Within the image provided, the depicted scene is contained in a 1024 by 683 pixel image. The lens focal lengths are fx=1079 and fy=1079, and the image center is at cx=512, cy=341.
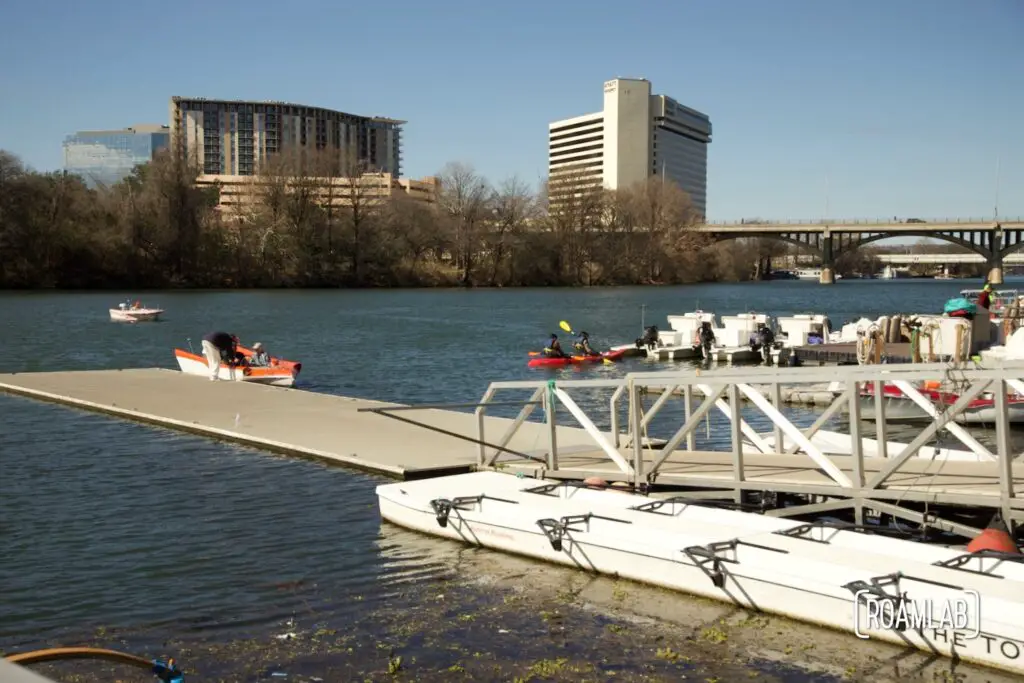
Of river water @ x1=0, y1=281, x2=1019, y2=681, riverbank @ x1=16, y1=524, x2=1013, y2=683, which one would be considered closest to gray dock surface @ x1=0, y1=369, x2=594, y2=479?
river water @ x1=0, y1=281, x2=1019, y2=681

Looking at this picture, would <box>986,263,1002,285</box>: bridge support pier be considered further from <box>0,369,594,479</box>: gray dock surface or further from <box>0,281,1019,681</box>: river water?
<box>0,281,1019,681</box>: river water

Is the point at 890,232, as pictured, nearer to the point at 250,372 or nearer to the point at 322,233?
the point at 322,233

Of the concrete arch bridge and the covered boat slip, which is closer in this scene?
the covered boat slip

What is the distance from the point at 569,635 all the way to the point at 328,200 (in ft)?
390

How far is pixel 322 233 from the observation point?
404ft

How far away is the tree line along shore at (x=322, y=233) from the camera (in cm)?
10769

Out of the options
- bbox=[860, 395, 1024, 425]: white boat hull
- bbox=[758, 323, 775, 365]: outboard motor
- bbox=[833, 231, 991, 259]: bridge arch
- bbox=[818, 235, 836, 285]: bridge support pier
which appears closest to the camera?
bbox=[860, 395, 1024, 425]: white boat hull

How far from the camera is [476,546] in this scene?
13594 millimetres

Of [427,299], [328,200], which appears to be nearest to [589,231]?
[328,200]

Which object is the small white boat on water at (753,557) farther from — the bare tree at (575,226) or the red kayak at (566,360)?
the bare tree at (575,226)

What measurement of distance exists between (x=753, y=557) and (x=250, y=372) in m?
21.8

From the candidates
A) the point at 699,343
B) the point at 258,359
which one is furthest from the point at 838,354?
the point at 258,359

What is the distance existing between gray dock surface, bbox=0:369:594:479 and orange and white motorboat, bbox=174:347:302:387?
2.34 ft

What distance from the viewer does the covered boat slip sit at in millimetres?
11836
